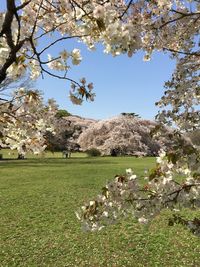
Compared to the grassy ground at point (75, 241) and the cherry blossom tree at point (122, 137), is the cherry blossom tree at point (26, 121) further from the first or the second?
the cherry blossom tree at point (122, 137)

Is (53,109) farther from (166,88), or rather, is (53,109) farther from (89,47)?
(166,88)

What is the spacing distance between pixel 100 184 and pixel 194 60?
46.4 feet

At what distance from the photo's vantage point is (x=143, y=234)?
32.8 ft

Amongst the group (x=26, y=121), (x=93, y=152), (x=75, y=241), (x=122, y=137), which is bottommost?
(x=75, y=241)

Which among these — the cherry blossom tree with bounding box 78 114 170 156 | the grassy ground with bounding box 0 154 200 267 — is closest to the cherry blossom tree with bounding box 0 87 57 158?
the grassy ground with bounding box 0 154 200 267

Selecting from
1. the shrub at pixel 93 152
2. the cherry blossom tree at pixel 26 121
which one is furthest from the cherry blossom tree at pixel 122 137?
the cherry blossom tree at pixel 26 121

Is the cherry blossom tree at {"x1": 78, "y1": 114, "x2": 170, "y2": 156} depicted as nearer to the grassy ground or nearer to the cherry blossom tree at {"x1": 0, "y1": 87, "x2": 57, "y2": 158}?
the grassy ground

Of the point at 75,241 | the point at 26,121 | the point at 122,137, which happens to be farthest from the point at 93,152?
the point at 26,121

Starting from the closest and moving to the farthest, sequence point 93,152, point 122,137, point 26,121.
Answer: point 26,121, point 93,152, point 122,137

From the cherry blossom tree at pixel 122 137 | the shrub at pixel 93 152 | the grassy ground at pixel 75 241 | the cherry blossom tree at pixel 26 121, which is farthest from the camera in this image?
the shrub at pixel 93 152

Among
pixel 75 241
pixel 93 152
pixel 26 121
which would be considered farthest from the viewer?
pixel 93 152

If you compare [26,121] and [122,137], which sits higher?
[122,137]

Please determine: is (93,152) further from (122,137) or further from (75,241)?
(75,241)

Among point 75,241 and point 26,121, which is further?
point 75,241
